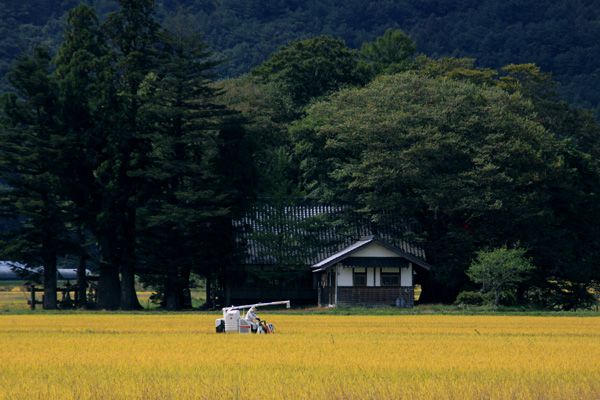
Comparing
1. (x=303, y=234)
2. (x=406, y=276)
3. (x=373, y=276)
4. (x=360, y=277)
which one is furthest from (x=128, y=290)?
(x=406, y=276)

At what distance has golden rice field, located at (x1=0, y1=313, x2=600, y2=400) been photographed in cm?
A: 1393

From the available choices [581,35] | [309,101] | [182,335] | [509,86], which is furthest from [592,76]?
[182,335]

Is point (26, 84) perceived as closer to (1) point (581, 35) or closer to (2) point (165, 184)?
(2) point (165, 184)

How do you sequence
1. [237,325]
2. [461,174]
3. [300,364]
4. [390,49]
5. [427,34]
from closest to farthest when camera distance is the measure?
1. [300,364]
2. [237,325]
3. [461,174]
4. [390,49]
5. [427,34]

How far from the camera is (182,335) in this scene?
1029 inches

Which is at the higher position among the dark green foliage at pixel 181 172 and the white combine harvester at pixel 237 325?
the dark green foliage at pixel 181 172

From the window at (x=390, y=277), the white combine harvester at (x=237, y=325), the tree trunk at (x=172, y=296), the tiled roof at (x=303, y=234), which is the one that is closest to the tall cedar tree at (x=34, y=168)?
the tree trunk at (x=172, y=296)

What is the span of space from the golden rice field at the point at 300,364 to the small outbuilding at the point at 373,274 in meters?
21.0

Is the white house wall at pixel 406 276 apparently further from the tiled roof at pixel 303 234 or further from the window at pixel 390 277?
the tiled roof at pixel 303 234

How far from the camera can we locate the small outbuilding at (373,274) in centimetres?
4997

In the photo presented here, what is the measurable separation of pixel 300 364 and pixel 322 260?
117 feet

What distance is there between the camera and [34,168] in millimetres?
48000

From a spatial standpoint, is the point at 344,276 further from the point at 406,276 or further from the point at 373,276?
the point at 406,276

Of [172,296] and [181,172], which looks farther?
[172,296]
